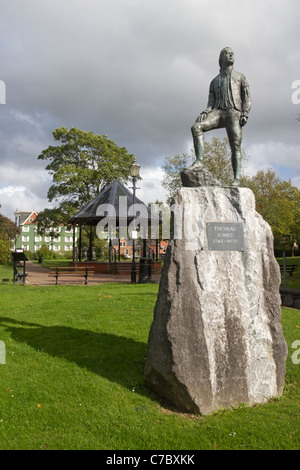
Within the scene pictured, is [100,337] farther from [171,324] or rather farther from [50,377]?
[171,324]

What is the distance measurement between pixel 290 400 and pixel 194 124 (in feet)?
11.9

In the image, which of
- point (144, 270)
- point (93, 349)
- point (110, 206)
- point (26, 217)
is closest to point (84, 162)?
point (110, 206)

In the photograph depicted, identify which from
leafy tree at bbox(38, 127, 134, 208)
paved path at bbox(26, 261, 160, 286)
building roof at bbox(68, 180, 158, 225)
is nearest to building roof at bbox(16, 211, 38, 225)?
leafy tree at bbox(38, 127, 134, 208)

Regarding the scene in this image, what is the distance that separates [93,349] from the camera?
18.1 feet

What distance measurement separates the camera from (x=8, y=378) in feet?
14.7

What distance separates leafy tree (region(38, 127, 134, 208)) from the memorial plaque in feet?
82.8

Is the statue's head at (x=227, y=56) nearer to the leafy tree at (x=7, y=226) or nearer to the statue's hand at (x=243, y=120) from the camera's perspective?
the statue's hand at (x=243, y=120)

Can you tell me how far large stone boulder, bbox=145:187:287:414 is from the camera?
12.2 feet

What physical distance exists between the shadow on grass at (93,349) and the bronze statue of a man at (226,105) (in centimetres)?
295

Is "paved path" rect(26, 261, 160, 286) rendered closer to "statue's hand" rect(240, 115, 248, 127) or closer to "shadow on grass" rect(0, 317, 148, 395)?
"shadow on grass" rect(0, 317, 148, 395)

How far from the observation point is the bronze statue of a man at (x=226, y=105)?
4824 millimetres

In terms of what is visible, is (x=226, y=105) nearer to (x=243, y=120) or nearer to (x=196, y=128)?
(x=243, y=120)
